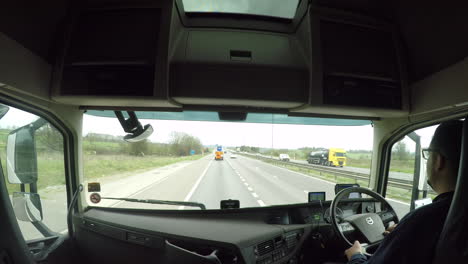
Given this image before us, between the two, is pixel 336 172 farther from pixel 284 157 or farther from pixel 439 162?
→ pixel 439 162

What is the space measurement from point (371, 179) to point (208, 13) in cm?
312

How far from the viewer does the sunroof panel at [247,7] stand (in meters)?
2.09

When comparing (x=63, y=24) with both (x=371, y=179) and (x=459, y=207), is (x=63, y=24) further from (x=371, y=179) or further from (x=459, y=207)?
(x=371, y=179)

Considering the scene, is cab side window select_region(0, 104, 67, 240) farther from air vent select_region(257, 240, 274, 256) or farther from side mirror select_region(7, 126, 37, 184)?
air vent select_region(257, 240, 274, 256)

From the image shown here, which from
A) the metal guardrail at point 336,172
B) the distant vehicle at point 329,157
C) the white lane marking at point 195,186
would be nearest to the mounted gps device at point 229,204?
the white lane marking at point 195,186

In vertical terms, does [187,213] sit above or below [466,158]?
below

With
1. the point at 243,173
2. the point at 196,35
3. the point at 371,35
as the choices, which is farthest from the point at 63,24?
the point at 371,35

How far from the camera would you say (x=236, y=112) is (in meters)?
2.58

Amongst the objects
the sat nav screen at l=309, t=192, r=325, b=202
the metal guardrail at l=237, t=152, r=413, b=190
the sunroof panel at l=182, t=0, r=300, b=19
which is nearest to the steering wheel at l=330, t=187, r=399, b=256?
the sat nav screen at l=309, t=192, r=325, b=202

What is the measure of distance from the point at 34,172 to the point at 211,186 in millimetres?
1926

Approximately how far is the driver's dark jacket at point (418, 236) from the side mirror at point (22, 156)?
3049 millimetres

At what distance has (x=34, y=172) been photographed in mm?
2305

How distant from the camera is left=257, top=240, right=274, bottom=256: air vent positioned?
6.90 feet

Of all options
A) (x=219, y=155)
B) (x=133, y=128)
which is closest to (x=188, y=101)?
(x=133, y=128)
